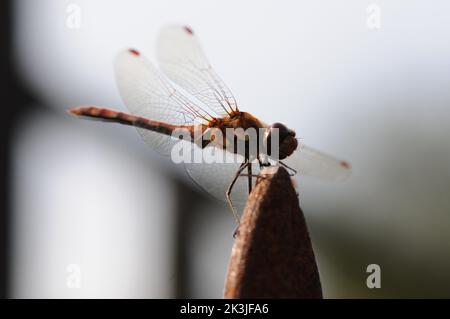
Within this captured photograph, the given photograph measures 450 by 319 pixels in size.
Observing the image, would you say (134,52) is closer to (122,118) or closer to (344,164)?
(122,118)

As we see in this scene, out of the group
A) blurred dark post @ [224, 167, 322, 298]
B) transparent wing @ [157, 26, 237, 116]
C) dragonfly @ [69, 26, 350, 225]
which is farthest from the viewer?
transparent wing @ [157, 26, 237, 116]

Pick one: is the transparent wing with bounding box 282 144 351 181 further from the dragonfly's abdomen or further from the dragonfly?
the dragonfly's abdomen

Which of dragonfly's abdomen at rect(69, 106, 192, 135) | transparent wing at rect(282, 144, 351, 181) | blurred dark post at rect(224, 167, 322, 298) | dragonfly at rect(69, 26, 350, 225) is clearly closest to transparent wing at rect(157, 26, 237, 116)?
dragonfly at rect(69, 26, 350, 225)

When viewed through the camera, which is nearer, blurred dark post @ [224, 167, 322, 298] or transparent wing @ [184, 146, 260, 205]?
blurred dark post @ [224, 167, 322, 298]

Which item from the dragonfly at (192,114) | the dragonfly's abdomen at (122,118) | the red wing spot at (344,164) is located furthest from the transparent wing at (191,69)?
A: the red wing spot at (344,164)

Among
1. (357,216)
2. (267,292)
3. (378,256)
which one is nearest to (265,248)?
(267,292)
